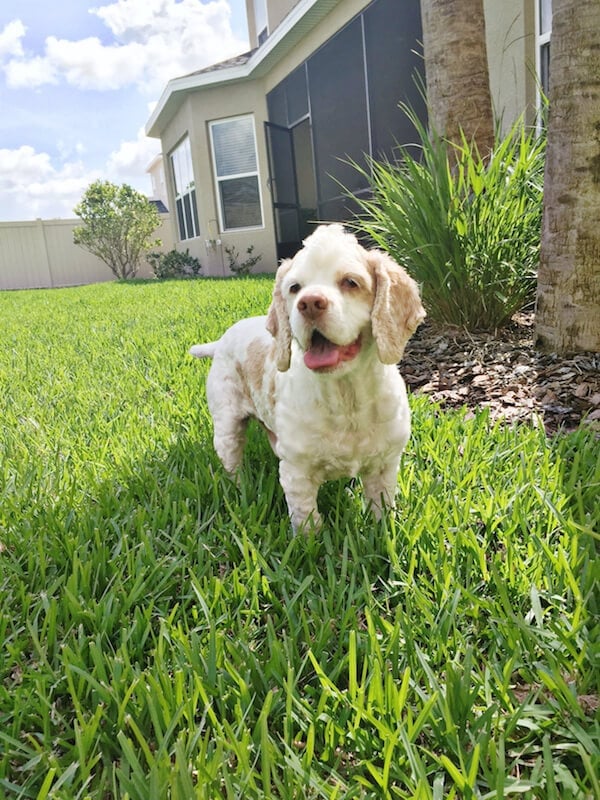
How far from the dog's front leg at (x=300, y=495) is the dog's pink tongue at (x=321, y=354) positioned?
452mm

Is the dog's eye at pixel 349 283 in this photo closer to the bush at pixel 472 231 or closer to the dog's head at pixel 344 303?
the dog's head at pixel 344 303

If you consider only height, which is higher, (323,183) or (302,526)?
(323,183)

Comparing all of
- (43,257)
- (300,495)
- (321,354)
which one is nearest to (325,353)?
(321,354)

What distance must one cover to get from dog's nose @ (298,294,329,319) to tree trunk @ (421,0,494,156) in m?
3.18

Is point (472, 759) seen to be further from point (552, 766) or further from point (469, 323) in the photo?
point (469, 323)

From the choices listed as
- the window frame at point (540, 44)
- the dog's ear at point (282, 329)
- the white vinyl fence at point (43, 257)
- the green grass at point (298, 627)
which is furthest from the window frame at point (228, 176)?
the dog's ear at point (282, 329)

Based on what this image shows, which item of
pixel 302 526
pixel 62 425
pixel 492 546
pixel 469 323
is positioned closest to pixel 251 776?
pixel 302 526

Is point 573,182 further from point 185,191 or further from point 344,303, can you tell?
point 185,191

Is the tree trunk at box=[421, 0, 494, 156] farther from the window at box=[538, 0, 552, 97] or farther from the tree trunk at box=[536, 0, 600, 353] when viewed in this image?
the window at box=[538, 0, 552, 97]

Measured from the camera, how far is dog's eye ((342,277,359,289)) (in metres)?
1.96

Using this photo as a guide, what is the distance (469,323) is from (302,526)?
2671mm

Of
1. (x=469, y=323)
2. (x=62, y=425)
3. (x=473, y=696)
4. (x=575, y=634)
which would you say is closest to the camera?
(x=473, y=696)

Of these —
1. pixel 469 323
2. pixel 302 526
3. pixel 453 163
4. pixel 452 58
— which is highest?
pixel 452 58

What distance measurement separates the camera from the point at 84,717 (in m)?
1.46
